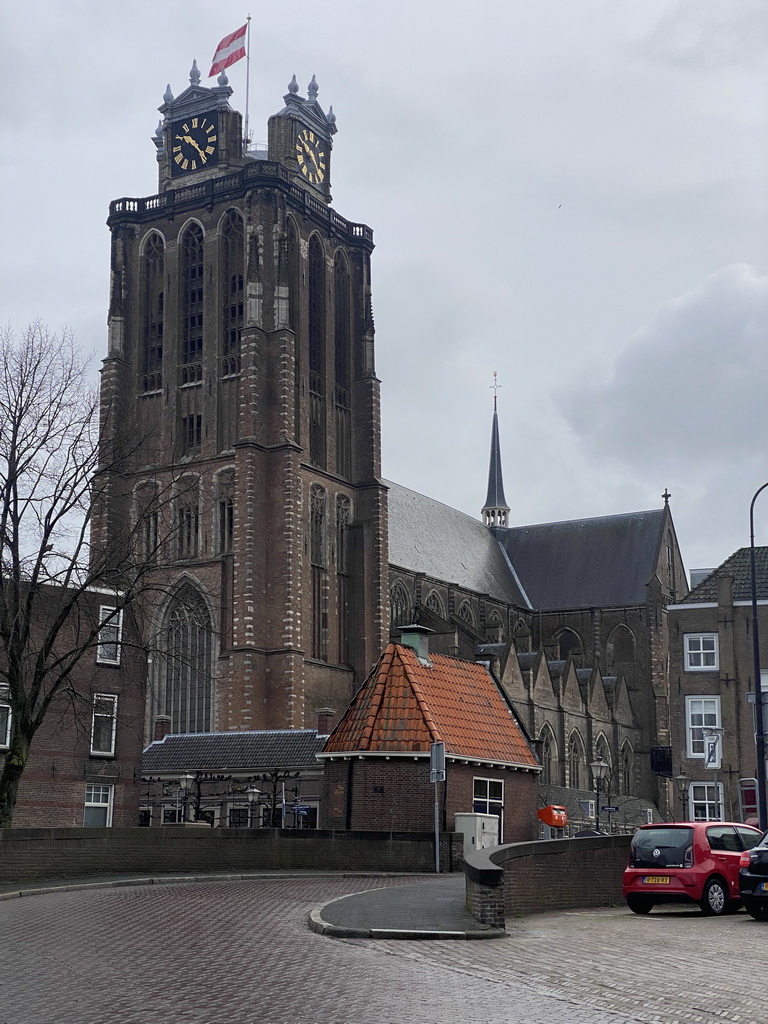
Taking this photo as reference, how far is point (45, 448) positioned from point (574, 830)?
28126 millimetres

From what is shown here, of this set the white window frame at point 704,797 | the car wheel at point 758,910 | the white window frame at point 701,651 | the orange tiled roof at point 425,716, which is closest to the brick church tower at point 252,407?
the white window frame at point 704,797

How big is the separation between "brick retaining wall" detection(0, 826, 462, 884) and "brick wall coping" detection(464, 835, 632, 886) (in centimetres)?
752

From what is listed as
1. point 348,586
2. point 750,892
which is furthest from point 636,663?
point 750,892

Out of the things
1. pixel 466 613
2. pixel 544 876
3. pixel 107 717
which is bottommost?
pixel 544 876

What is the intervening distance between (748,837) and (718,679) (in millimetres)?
19730

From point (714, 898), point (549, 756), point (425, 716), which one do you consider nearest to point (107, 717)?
point (425, 716)

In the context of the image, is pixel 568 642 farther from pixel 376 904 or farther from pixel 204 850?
pixel 376 904

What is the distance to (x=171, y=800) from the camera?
44.0m

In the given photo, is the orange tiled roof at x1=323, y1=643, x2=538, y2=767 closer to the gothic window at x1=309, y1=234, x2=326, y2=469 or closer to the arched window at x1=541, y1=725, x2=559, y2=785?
the gothic window at x1=309, y1=234, x2=326, y2=469

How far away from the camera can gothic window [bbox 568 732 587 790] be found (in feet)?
245

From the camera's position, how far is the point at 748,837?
795 inches

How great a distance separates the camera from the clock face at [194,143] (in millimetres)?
71125

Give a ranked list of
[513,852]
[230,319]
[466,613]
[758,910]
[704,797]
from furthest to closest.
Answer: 1. [466,613]
2. [230,319]
3. [704,797]
4. [513,852]
5. [758,910]

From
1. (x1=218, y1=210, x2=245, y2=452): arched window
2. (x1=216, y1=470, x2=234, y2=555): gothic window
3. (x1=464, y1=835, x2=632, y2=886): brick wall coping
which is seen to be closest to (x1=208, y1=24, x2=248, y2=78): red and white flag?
(x1=218, y1=210, x2=245, y2=452): arched window
